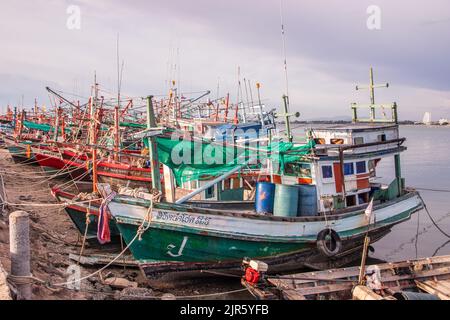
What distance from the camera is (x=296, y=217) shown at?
1166 centimetres

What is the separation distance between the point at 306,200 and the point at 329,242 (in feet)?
4.61

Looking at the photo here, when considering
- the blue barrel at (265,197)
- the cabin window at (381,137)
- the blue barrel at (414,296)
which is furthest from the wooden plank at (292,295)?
the cabin window at (381,137)

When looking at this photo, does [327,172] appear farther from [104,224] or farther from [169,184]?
[104,224]

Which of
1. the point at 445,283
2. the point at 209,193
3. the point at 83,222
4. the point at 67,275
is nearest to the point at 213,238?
the point at 67,275

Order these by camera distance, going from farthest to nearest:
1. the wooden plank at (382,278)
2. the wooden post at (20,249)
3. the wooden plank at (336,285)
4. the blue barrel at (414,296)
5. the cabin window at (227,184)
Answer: the cabin window at (227,184)
the wooden plank at (382,278)
the wooden plank at (336,285)
the blue barrel at (414,296)
the wooden post at (20,249)

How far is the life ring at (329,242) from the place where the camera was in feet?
39.0

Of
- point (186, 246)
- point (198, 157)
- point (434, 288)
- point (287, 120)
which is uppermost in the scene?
point (287, 120)

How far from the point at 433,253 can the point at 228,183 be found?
9113mm

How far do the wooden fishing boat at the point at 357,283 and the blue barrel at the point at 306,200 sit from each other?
239 centimetres

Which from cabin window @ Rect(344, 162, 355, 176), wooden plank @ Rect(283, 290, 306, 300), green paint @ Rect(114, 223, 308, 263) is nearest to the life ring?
green paint @ Rect(114, 223, 308, 263)

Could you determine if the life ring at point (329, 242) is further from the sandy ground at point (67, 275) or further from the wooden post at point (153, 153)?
the wooden post at point (153, 153)

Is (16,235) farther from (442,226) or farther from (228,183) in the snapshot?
(442,226)

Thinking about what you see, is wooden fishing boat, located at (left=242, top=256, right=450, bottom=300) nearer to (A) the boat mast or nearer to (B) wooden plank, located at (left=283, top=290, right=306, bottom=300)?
(B) wooden plank, located at (left=283, top=290, right=306, bottom=300)
